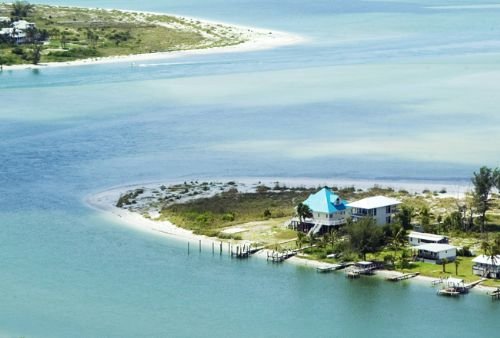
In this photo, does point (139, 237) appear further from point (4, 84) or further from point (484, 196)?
point (4, 84)

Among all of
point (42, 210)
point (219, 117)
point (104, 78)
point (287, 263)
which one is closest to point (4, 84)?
point (104, 78)

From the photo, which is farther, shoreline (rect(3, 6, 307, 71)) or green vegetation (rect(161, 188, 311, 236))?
shoreline (rect(3, 6, 307, 71))

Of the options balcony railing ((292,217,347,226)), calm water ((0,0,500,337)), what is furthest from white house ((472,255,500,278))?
balcony railing ((292,217,347,226))

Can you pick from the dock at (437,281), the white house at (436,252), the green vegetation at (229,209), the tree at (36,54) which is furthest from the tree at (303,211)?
the tree at (36,54)

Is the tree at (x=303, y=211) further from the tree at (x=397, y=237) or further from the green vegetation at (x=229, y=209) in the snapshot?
the tree at (x=397, y=237)

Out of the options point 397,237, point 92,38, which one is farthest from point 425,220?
point 92,38

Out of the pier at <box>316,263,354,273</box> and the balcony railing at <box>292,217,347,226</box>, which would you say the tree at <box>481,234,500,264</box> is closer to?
the pier at <box>316,263,354,273</box>

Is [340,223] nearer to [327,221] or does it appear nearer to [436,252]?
[327,221]
